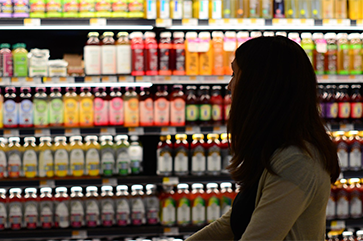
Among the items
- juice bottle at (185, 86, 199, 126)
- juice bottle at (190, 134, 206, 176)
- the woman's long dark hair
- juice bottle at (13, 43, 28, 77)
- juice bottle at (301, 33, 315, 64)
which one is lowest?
juice bottle at (190, 134, 206, 176)

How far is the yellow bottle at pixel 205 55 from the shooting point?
125 inches

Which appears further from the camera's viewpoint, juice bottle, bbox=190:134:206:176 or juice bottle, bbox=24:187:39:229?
juice bottle, bbox=190:134:206:176

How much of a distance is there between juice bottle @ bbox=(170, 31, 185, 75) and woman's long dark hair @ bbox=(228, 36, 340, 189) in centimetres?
216

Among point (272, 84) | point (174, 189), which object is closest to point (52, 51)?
point (174, 189)

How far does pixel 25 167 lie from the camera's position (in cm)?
312

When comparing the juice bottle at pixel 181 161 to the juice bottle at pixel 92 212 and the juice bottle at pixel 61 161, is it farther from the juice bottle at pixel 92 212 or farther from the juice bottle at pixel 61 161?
the juice bottle at pixel 61 161

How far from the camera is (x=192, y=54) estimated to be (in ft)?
Result: 10.5

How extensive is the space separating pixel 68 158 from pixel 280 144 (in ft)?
8.11

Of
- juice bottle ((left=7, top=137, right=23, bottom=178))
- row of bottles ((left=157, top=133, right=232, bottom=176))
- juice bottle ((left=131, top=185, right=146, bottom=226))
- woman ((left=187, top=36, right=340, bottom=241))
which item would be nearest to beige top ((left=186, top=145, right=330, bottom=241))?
woman ((left=187, top=36, right=340, bottom=241))

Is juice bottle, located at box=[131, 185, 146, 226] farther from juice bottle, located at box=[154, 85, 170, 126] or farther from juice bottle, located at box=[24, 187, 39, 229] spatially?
juice bottle, located at box=[24, 187, 39, 229]

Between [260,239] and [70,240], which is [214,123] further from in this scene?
[260,239]

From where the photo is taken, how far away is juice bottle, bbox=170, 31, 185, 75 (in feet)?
10.4

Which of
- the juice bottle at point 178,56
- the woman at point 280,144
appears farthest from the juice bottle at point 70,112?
the woman at point 280,144

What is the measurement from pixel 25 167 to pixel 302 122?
260 cm
